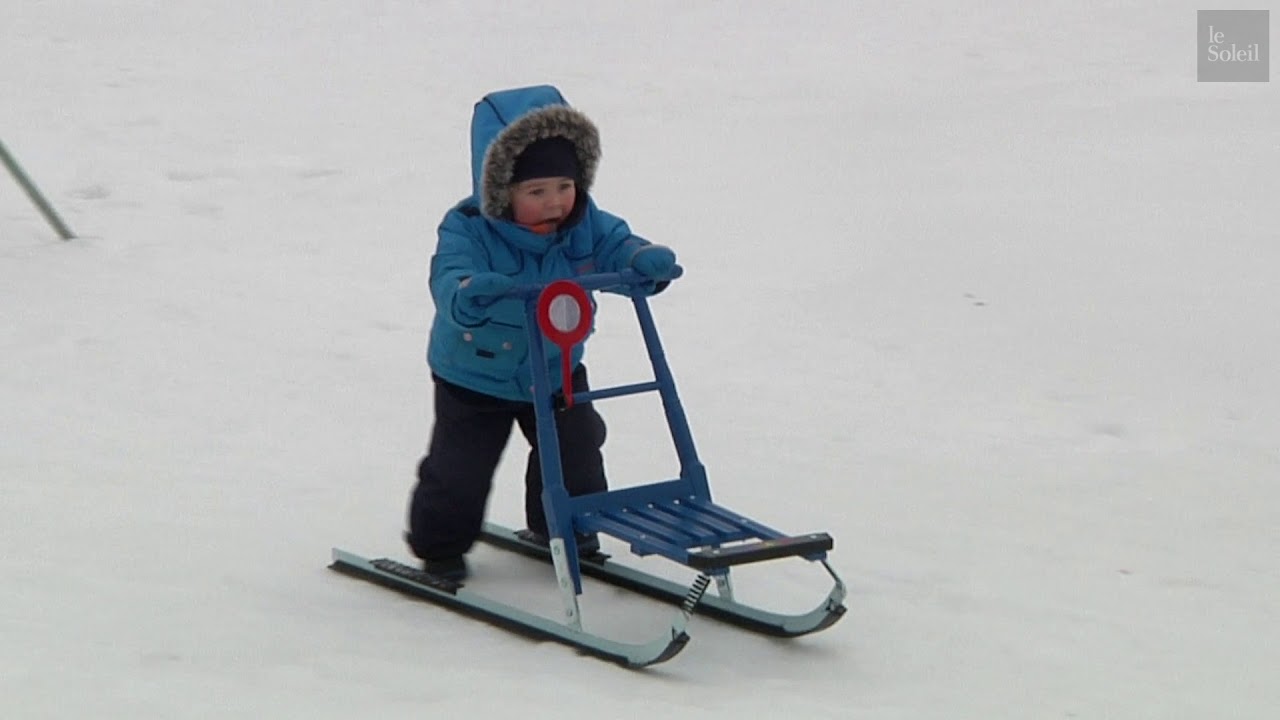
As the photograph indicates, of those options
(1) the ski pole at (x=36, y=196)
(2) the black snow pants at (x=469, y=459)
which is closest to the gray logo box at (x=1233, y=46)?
(1) the ski pole at (x=36, y=196)

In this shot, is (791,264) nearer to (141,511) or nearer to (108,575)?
(141,511)

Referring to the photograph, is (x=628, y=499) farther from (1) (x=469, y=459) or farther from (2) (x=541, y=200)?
(2) (x=541, y=200)

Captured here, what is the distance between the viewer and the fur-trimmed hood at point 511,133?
4.21 m

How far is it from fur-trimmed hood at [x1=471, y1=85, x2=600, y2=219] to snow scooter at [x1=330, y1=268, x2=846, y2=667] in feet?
1.03

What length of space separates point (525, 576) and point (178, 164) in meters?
5.41

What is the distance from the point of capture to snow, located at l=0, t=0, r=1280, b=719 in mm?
4117

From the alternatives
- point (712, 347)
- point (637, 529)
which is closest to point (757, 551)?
point (637, 529)

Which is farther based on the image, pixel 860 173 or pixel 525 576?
pixel 860 173

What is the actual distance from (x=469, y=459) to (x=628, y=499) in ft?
1.77

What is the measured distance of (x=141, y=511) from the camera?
523 cm

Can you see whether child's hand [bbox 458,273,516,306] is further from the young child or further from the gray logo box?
the gray logo box

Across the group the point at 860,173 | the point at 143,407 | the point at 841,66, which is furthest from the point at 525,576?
the point at 841,66

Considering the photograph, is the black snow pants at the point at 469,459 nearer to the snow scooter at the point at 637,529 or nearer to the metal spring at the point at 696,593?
the snow scooter at the point at 637,529

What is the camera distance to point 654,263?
417 centimetres
